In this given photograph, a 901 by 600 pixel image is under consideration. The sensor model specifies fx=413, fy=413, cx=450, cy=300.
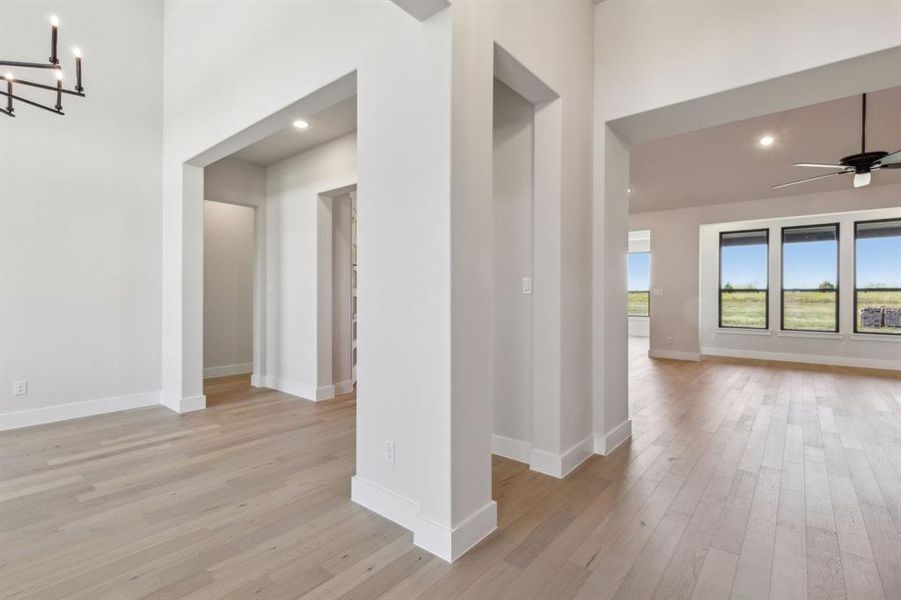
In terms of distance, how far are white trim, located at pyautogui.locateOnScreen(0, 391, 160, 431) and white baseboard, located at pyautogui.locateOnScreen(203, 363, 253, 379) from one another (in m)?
1.53

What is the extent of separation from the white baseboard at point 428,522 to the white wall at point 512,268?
40.1 inches

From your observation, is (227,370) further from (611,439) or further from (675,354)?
(675,354)

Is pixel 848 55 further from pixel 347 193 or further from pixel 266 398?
pixel 266 398

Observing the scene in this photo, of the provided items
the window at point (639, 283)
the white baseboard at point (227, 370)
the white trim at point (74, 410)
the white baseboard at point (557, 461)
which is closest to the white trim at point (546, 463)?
the white baseboard at point (557, 461)

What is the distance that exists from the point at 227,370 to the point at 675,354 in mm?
7774

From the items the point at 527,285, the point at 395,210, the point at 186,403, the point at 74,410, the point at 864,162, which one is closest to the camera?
the point at 395,210

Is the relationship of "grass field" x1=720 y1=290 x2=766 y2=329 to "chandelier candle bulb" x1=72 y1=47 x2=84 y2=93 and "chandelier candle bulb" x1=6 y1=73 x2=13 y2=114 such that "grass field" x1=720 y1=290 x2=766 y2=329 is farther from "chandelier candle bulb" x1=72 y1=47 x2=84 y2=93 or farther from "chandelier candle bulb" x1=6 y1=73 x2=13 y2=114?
"chandelier candle bulb" x1=6 y1=73 x2=13 y2=114

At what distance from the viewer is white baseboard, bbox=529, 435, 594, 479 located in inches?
105

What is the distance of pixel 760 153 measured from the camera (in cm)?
500

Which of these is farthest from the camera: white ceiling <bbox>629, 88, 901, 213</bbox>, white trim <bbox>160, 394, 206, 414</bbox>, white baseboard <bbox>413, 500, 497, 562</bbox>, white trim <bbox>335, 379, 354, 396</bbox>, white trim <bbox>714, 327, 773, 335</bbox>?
white trim <bbox>714, 327, 773, 335</bbox>

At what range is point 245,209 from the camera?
6375 millimetres

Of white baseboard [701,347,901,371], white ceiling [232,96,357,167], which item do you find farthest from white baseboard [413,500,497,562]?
white baseboard [701,347,901,371]

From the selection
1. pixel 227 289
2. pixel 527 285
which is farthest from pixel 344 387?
pixel 527 285

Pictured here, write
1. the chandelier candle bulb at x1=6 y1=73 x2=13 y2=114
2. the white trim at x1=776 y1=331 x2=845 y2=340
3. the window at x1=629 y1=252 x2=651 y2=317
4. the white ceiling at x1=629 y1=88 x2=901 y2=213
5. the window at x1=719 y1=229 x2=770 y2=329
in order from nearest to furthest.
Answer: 1. the chandelier candle bulb at x1=6 y1=73 x2=13 y2=114
2. the white ceiling at x1=629 y1=88 x2=901 y2=213
3. the white trim at x1=776 y1=331 x2=845 y2=340
4. the window at x1=719 y1=229 x2=770 y2=329
5. the window at x1=629 y1=252 x2=651 y2=317
